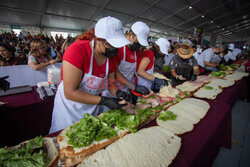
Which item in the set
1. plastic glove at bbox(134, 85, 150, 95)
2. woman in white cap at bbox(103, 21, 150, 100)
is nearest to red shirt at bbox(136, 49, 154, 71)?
woman in white cap at bbox(103, 21, 150, 100)

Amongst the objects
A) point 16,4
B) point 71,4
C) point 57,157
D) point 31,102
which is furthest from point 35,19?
point 57,157

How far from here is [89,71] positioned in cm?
153

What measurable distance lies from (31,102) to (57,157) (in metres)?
1.82

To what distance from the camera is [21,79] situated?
342 cm

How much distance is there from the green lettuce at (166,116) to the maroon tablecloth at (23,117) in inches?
89.7

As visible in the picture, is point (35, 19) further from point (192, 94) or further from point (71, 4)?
point (192, 94)

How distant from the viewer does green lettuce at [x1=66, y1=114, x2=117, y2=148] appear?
3.74 ft

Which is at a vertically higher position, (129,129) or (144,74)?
(144,74)

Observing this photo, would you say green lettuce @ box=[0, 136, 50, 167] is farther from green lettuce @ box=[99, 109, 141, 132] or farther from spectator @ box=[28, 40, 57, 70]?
spectator @ box=[28, 40, 57, 70]

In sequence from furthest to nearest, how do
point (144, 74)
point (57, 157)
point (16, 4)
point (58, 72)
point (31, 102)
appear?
1. point (16, 4)
2. point (58, 72)
3. point (144, 74)
4. point (31, 102)
5. point (57, 157)

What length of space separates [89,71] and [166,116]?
125 centimetres

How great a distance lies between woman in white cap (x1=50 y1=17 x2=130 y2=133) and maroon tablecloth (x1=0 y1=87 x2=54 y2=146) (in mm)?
769

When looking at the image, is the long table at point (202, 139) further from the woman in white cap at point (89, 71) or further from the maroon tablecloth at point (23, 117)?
the maroon tablecloth at point (23, 117)

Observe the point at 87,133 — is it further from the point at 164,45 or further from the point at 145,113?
the point at 164,45
